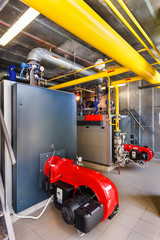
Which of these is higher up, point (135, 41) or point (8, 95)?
point (135, 41)

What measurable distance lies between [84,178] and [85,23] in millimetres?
1708

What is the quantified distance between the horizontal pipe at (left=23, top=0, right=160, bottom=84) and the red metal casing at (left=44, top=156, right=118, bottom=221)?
1601 mm

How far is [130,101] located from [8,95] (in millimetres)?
4824

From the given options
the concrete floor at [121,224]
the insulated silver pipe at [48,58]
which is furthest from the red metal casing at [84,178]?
the insulated silver pipe at [48,58]

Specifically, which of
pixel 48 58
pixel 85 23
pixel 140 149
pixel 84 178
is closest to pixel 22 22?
pixel 48 58

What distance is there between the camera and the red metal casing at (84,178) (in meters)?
1.60

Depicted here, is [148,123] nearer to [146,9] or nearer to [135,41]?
[135,41]

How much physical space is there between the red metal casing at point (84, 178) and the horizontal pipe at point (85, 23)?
1.60m

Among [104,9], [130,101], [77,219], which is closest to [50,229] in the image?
[77,219]

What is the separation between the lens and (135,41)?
303 centimetres

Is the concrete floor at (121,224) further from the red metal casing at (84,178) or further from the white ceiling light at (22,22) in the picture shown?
the white ceiling light at (22,22)

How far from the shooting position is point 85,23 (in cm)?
143

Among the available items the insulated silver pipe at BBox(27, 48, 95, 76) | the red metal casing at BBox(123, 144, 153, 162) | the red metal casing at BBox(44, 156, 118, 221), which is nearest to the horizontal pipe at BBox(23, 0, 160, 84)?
the insulated silver pipe at BBox(27, 48, 95, 76)

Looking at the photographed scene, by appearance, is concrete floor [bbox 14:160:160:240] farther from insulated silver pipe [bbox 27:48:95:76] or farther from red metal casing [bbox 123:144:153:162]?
insulated silver pipe [bbox 27:48:95:76]
